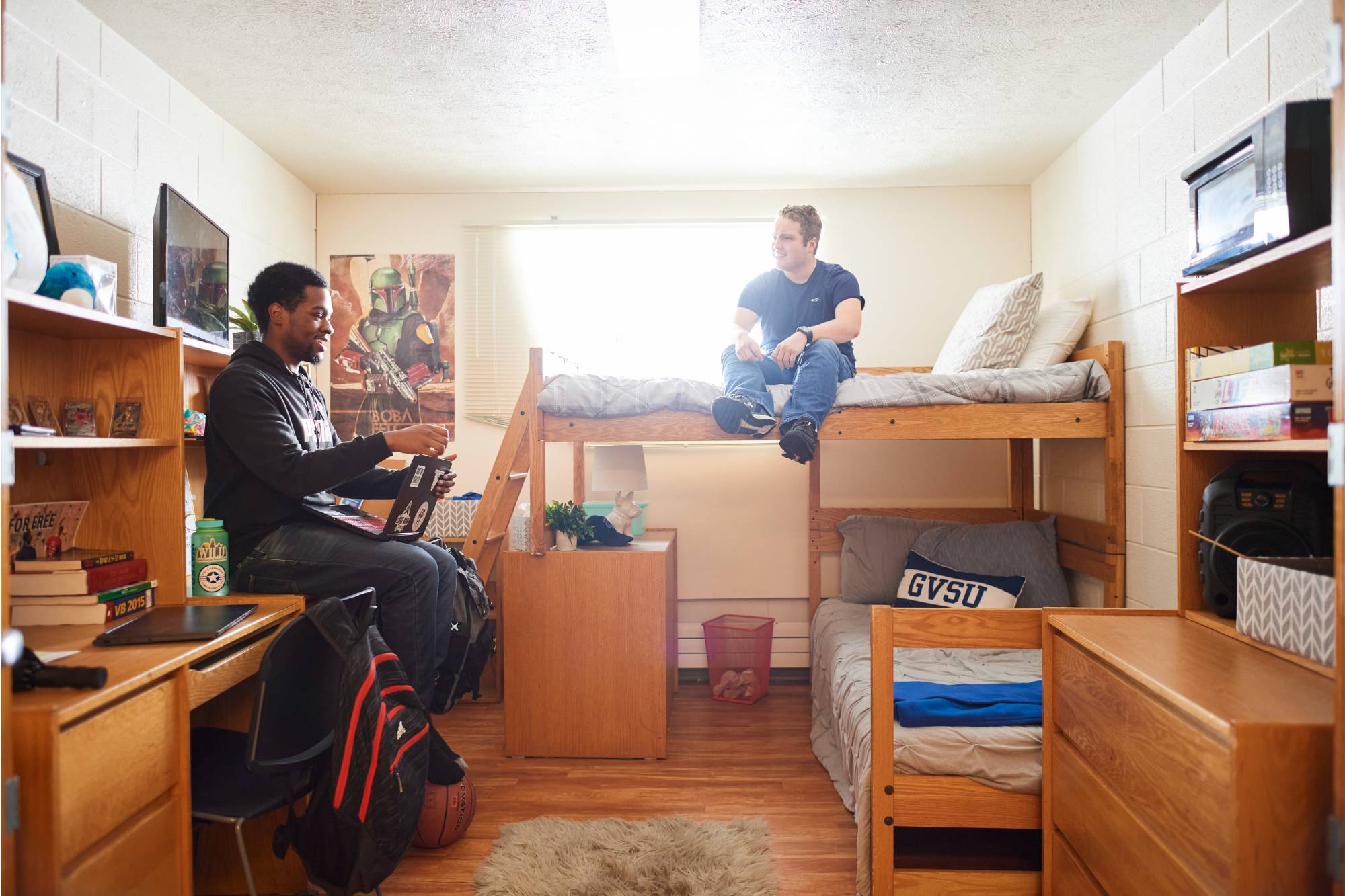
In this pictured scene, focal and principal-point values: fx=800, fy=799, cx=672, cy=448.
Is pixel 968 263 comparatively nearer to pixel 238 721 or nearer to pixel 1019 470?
pixel 1019 470

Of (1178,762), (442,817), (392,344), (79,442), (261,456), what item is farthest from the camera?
(392,344)

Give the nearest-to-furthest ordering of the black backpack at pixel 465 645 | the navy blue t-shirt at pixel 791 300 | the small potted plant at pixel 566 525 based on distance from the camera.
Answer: the black backpack at pixel 465 645, the small potted plant at pixel 566 525, the navy blue t-shirt at pixel 791 300

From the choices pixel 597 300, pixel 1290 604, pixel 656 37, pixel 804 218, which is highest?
pixel 656 37

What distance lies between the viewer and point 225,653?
5.49ft

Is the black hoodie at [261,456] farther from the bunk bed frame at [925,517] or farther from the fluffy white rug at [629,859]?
the fluffy white rug at [629,859]

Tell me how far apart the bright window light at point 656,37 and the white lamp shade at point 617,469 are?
1275 mm

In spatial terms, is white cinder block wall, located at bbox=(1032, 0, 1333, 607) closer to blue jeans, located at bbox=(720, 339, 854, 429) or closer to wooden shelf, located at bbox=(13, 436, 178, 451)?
blue jeans, located at bbox=(720, 339, 854, 429)

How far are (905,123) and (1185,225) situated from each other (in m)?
1.07

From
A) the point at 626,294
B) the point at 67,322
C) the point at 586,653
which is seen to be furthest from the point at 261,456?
the point at 626,294

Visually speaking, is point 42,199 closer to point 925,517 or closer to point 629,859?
point 629,859

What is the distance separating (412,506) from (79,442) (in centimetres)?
81

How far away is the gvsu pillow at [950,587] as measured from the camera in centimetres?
280

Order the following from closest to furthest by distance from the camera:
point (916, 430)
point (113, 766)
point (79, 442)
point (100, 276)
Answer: point (113, 766) → point (79, 442) → point (100, 276) → point (916, 430)

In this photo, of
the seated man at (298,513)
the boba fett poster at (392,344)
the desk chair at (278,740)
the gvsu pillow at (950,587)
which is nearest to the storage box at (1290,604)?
the gvsu pillow at (950,587)
